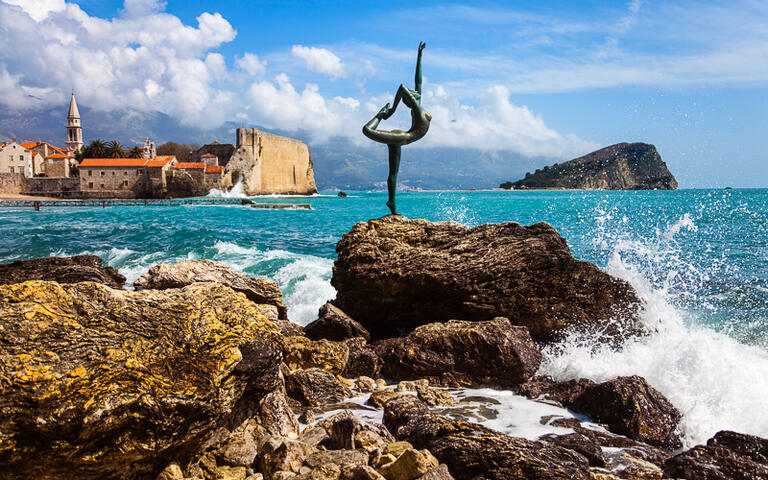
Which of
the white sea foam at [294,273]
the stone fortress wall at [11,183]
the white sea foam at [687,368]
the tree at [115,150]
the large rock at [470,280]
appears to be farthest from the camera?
the tree at [115,150]

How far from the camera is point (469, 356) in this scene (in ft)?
18.0

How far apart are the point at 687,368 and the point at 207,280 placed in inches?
238

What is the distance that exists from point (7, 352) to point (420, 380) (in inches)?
142

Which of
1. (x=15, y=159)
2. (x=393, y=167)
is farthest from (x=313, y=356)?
(x=15, y=159)

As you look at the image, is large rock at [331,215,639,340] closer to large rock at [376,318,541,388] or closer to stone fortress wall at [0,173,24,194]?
large rock at [376,318,541,388]

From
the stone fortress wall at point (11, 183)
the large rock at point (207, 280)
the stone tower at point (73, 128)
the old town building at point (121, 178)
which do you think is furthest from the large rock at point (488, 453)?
the stone tower at point (73, 128)

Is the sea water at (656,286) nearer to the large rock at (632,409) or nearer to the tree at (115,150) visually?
the large rock at (632,409)

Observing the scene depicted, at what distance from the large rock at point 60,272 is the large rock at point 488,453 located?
18.6 ft

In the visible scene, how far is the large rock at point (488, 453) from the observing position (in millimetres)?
3209

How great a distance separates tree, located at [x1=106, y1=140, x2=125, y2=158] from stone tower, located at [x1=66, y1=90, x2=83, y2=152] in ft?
69.5

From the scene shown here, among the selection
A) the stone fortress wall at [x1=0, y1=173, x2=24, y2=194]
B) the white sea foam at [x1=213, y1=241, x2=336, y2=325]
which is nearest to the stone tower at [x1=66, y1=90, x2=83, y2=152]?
the stone fortress wall at [x1=0, y1=173, x2=24, y2=194]

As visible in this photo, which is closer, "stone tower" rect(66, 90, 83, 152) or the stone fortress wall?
the stone fortress wall

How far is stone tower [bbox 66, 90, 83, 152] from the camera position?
8850 cm

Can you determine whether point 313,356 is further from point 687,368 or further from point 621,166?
point 621,166
